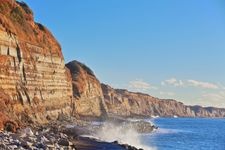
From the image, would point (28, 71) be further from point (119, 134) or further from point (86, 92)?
point (86, 92)

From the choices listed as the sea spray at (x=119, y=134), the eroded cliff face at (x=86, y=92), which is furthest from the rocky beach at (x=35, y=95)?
the eroded cliff face at (x=86, y=92)

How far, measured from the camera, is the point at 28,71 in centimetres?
6881

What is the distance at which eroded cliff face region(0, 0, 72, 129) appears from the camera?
193 ft

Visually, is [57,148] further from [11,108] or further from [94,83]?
[94,83]

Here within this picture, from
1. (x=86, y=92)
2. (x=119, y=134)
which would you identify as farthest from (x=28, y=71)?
(x=86, y=92)

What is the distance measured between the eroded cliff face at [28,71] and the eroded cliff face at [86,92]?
2740cm

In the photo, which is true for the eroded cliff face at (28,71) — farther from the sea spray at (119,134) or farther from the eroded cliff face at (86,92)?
the eroded cliff face at (86,92)

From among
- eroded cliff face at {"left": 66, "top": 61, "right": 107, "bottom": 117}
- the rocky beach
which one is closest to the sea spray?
the rocky beach

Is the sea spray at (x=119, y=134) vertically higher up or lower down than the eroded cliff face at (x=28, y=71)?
lower down

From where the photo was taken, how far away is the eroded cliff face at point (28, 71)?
58.8 m

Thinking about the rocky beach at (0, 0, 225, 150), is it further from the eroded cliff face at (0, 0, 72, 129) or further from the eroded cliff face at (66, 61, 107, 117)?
the eroded cliff face at (66, 61, 107, 117)

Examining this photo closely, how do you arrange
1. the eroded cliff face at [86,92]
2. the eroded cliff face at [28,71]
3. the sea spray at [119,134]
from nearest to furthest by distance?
the eroded cliff face at [28,71], the sea spray at [119,134], the eroded cliff face at [86,92]

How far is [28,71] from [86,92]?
70.5 meters

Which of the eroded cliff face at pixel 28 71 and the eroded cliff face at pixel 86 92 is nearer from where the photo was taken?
the eroded cliff face at pixel 28 71
